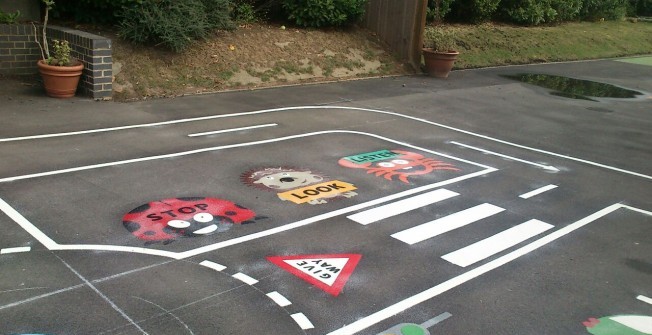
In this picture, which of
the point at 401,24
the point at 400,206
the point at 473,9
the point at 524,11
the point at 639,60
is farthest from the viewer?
the point at 639,60

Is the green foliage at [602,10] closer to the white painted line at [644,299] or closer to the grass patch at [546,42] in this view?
the grass patch at [546,42]

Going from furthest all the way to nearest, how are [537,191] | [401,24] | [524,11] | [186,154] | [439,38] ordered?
[524,11], [439,38], [401,24], [186,154], [537,191]

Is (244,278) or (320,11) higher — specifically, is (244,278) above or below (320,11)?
below

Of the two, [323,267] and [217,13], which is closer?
[323,267]

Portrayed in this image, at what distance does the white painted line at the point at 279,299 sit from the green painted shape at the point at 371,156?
418cm

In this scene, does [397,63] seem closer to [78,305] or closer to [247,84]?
[247,84]

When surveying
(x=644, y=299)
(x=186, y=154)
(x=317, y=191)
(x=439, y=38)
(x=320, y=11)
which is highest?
(x=320, y=11)

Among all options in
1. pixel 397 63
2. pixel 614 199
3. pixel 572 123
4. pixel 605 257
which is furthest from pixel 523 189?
pixel 397 63

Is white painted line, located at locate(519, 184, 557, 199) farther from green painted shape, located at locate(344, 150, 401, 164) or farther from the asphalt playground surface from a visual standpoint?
green painted shape, located at locate(344, 150, 401, 164)

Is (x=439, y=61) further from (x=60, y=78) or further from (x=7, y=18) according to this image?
(x=7, y=18)

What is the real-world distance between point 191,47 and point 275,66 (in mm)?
2091

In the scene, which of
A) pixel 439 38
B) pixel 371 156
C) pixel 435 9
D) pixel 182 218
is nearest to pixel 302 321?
pixel 182 218

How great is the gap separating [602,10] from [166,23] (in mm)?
26282

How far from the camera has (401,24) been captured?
17875 mm
